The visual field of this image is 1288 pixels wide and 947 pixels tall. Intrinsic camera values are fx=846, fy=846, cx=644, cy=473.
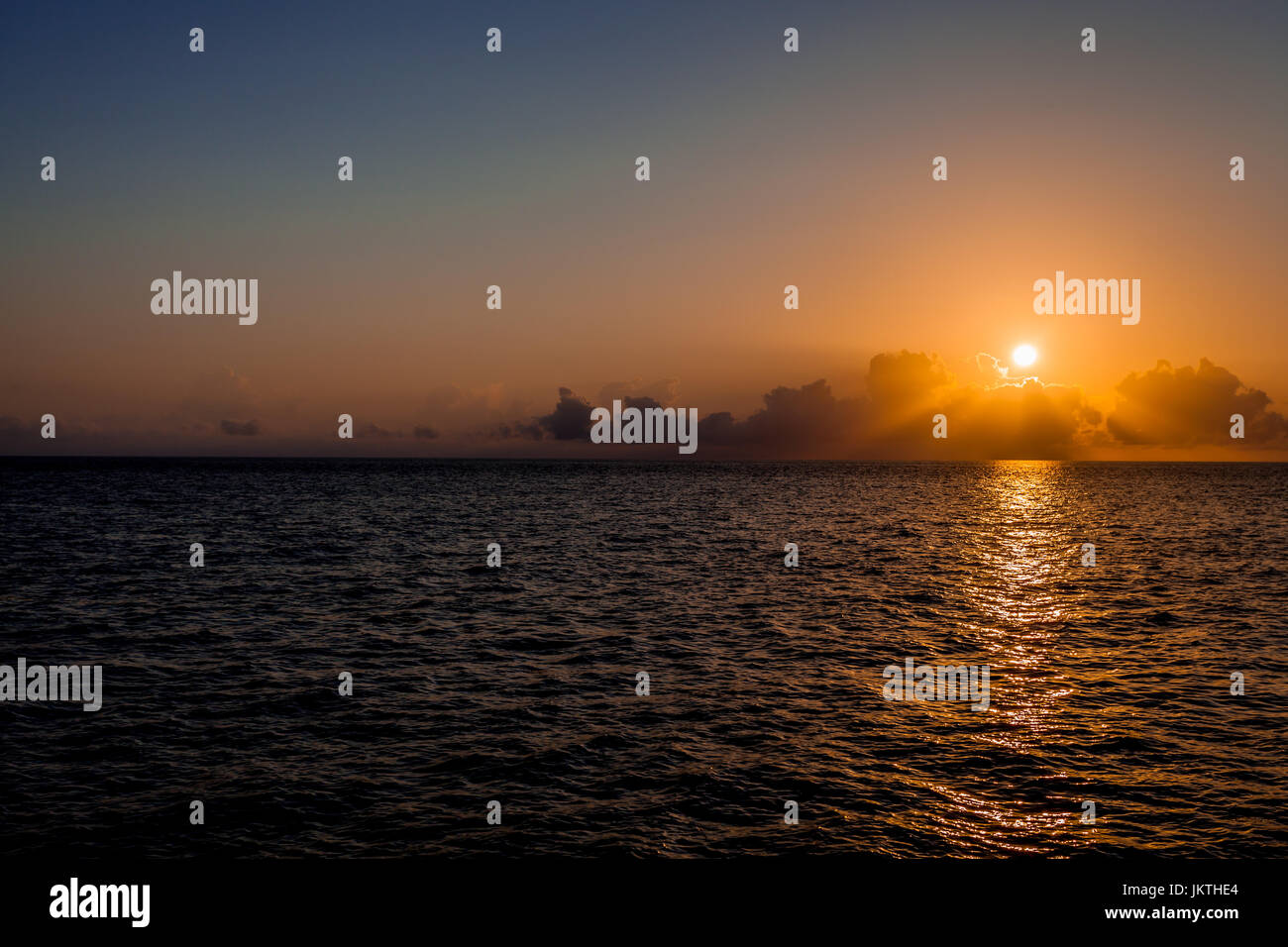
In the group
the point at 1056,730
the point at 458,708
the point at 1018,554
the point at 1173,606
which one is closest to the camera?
the point at 1056,730

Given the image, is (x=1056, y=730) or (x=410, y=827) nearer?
(x=410, y=827)

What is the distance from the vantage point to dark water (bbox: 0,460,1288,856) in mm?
16312

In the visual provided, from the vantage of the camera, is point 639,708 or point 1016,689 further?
point 1016,689

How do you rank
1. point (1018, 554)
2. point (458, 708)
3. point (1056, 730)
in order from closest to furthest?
point (1056, 730) → point (458, 708) → point (1018, 554)

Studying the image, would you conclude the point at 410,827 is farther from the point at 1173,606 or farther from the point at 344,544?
the point at 344,544

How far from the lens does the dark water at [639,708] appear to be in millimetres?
16312

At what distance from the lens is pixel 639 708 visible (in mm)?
23469

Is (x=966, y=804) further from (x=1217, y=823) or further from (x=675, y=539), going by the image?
(x=675, y=539)
